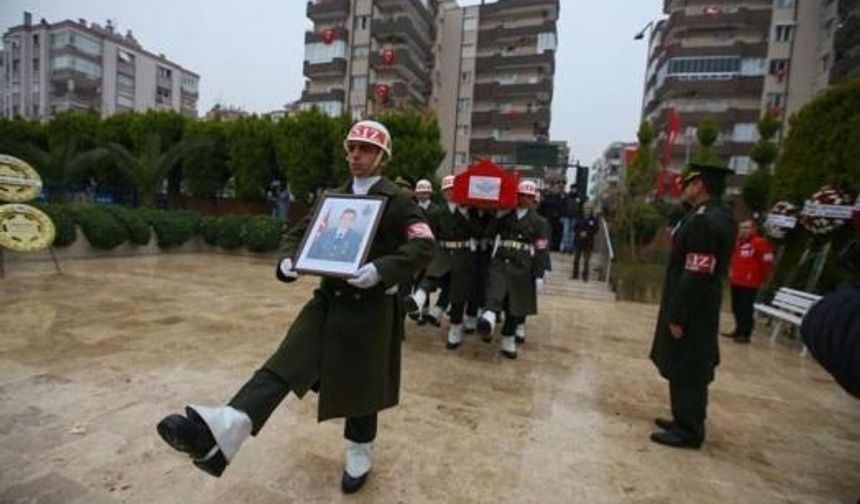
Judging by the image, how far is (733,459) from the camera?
319cm

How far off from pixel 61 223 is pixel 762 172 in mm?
21782

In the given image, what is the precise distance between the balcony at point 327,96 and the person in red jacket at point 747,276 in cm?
3744

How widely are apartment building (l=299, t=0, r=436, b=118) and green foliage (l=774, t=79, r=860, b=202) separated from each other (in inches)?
1284

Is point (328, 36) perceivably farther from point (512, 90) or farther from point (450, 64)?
point (512, 90)

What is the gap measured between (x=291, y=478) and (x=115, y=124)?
19688 millimetres

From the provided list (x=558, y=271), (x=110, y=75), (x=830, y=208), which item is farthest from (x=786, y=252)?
(x=110, y=75)

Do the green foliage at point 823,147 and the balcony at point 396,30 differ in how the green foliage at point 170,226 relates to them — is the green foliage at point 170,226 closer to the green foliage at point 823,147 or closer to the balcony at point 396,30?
the green foliage at point 823,147

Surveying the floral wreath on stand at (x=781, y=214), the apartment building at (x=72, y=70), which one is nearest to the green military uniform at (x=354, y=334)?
the floral wreath on stand at (x=781, y=214)

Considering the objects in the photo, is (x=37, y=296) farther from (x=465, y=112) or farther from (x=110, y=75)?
(x=110, y=75)

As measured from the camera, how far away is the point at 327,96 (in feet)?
134

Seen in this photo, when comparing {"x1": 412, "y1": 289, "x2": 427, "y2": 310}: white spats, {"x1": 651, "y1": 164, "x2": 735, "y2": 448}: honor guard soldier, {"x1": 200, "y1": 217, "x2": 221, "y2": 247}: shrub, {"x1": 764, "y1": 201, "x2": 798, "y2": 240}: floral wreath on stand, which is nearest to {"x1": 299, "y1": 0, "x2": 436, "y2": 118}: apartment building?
{"x1": 200, "y1": 217, "x2": 221, "y2": 247}: shrub

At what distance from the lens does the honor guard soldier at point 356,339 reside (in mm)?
2162

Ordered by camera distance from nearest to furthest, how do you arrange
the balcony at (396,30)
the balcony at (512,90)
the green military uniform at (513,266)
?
the green military uniform at (513,266) → the balcony at (396,30) → the balcony at (512,90)

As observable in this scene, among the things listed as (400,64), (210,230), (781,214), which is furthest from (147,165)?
(400,64)
